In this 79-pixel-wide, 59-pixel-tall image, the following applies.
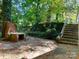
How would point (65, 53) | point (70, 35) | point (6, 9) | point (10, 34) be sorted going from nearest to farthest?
point (65, 53) → point (10, 34) → point (6, 9) → point (70, 35)

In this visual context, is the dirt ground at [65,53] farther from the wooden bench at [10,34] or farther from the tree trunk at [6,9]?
the tree trunk at [6,9]

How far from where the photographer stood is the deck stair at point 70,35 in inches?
300

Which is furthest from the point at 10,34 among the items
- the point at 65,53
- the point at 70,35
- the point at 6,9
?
the point at 70,35

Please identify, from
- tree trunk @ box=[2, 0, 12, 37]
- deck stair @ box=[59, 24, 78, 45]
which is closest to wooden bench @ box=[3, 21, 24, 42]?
tree trunk @ box=[2, 0, 12, 37]

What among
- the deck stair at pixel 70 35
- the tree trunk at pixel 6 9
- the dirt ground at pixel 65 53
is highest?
the tree trunk at pixel 6 9

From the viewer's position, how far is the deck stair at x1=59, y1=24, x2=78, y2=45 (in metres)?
7.61

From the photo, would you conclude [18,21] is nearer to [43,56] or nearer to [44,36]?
[44,36]

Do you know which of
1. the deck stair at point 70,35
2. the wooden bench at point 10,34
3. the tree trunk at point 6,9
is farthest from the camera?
the tree trunk at point 6,9

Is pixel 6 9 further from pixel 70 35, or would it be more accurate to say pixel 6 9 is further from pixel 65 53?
pixel 65 53

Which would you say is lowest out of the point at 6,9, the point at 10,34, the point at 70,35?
the point at 70,35

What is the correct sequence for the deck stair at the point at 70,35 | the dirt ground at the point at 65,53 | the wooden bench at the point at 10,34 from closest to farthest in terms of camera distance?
the dirt ground at the point at 65,53 → the wooden bench at the point at 10,34 → the deck stair at the point at 70,35

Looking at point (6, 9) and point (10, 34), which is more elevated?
point (6, 9)

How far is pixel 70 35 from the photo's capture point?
829 cm

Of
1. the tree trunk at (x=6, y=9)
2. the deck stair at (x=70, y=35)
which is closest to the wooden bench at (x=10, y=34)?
the tree trunk at (x=6, y=9)
